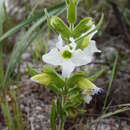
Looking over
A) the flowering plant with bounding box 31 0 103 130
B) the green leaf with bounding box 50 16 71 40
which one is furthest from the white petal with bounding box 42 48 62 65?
the green leaf with bounding box 50 16 71 40

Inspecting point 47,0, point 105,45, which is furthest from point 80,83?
point 47,0

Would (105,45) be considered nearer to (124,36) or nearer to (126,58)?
(124,36)

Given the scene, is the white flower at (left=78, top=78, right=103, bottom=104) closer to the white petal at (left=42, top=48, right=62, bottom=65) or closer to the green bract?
the white petal at (left=42, top=48, right=62, bottom=65)

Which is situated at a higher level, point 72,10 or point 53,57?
point 72,10

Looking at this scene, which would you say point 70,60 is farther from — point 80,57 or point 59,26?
point 59,26

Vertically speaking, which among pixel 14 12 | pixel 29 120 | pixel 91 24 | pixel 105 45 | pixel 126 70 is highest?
pixel 14 12

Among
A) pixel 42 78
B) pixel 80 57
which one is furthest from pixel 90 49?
pixel 42 78

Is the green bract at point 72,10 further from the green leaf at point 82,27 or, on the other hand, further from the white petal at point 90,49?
the white petal at point 90,49
